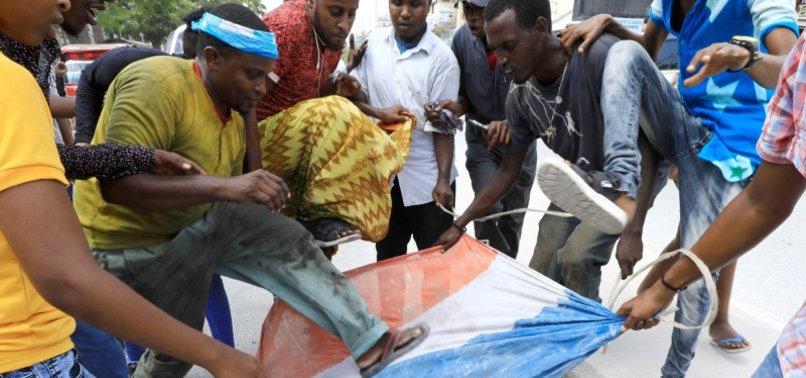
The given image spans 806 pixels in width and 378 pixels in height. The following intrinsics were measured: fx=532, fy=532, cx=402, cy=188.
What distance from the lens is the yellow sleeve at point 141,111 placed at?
134 centimetres

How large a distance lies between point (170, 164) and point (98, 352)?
813 millimetres

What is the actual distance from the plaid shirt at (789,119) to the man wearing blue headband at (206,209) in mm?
1059

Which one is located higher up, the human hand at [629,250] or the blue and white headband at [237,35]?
the blue and white headband at [237,35]

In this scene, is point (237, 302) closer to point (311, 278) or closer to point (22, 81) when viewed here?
point (311, 278)

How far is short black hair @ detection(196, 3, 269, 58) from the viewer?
1.49 metres

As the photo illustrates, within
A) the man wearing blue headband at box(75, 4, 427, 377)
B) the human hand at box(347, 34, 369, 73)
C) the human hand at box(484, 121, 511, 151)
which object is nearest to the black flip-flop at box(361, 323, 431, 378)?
the man wearing blue headband at box(75, 4, 427, 377)

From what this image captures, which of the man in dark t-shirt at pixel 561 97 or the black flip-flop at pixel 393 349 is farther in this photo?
the man in dark t-shirt at pixel 561 97

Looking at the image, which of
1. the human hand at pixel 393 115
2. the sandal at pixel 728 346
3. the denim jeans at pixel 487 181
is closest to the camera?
the human hand at pixel 393 115

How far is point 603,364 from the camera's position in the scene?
7.84ft

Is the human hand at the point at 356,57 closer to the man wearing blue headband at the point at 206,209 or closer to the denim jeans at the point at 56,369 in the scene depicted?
the man wearing blue headband at the point at 206,209

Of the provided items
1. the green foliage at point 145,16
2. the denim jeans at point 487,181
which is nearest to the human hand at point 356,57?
the denim jeans at point 487,181

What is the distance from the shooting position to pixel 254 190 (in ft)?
4.41

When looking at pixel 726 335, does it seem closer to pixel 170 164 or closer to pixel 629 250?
pixel 629 250

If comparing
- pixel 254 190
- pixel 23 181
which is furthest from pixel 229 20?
pixel 23 181
